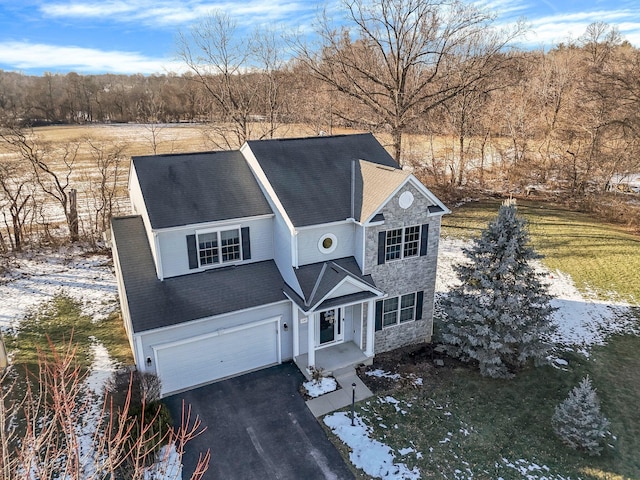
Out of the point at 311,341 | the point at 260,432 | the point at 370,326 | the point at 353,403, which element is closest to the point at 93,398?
the point at 260,432

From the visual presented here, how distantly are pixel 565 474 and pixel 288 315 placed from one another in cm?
922

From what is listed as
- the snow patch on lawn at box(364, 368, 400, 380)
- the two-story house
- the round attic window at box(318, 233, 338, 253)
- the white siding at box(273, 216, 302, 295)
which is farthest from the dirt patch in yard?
the round attic window at box(318, 233, 338, 253)

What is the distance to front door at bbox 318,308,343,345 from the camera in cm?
1580

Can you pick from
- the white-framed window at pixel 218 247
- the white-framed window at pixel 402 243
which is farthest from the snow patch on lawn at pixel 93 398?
the white-framed window at pixel 402 243

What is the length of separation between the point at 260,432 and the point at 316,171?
9077 millimetres

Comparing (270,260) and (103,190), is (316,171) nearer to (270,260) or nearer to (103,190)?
(270,260)

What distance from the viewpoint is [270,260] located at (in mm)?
16016

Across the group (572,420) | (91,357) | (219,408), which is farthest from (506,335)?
(91,357)

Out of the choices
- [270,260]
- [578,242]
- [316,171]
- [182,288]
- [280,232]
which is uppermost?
[316,171]

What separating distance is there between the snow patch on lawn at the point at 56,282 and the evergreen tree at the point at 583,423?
1774 centimetres

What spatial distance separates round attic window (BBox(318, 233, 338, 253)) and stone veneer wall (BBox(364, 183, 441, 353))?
46.2 inches

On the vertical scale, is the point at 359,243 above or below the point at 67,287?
above

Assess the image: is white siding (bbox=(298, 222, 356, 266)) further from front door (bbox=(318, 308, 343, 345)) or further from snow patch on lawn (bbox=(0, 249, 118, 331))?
snow patch on lawn (bbox=(0, 249, 118, 331))

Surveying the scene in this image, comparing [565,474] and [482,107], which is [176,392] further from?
[482,107]
